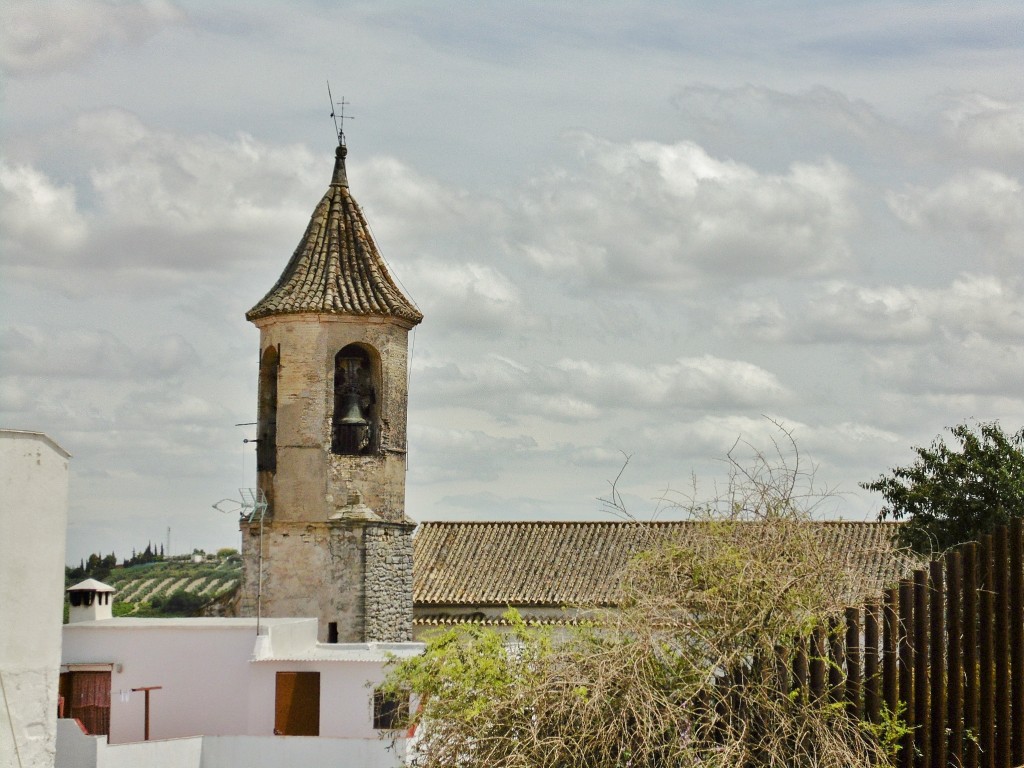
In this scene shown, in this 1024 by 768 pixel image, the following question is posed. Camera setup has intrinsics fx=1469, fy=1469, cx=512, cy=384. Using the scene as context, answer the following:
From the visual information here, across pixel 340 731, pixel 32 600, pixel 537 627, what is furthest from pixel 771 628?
pixel 340 731

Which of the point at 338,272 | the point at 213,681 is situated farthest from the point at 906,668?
the point at 338,272

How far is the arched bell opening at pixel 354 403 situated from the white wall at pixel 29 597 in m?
13.9

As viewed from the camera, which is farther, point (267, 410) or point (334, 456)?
point (267, 410)

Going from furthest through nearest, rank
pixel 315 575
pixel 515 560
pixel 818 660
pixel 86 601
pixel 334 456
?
pixel 515 560
pixel 334 456
pixel 315 575
pixel 86 601
pixel 818 660

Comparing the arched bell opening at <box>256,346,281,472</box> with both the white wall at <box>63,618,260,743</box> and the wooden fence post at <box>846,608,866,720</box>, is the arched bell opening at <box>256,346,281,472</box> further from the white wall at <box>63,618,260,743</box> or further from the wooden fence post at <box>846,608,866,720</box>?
the wooden fence post at <box>846,608,866,720</box>

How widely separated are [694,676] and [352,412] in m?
20.0

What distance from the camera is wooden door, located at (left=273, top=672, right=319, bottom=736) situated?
76.5ft

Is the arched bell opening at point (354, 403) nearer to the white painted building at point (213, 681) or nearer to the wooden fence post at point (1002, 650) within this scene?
the white painted building at point (213, 681)

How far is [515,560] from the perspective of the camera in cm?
4025

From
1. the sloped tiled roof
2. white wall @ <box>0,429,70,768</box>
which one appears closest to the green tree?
the sloped tiled roof

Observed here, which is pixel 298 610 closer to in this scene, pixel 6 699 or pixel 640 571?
pixel 6 699

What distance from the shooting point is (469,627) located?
42.4 ft

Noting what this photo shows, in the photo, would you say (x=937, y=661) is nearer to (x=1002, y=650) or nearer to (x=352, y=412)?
(x=1002, y=650)

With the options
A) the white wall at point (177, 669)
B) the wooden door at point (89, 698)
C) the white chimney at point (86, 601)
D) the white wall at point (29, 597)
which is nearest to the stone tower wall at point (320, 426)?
the white chimney at point (86, 601)
